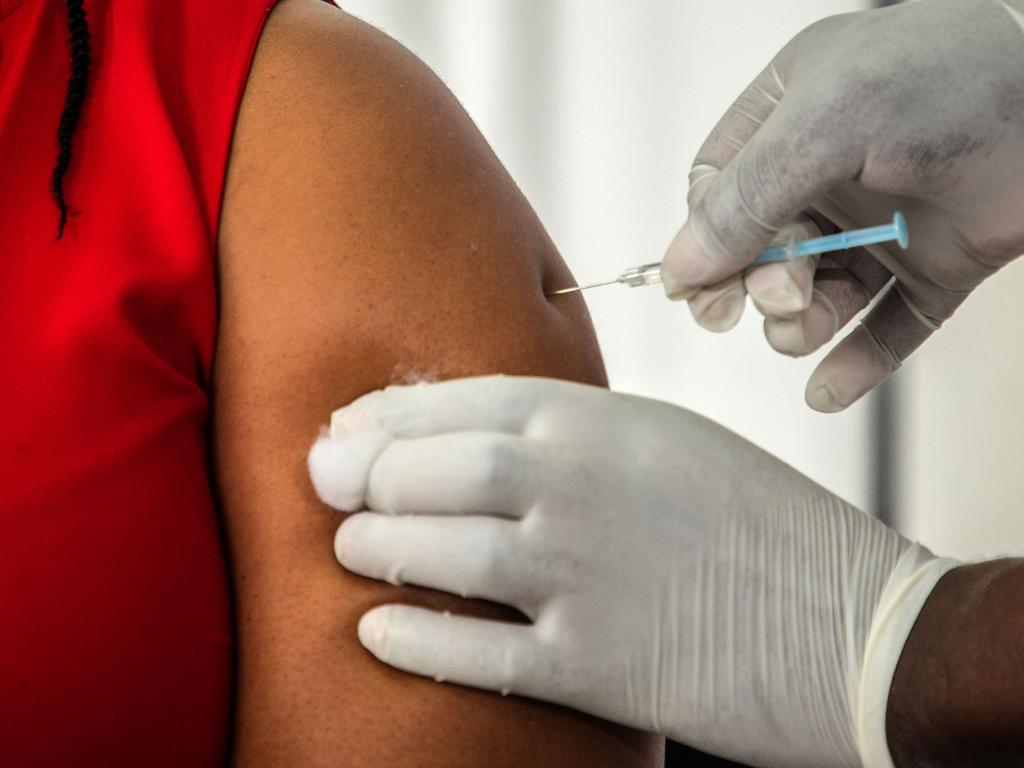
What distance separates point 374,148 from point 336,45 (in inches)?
4.8

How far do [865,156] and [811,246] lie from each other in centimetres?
10

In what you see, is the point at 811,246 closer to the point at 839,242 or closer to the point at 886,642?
the point at 839,242

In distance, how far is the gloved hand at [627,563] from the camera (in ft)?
2.61

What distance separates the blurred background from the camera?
2184mm

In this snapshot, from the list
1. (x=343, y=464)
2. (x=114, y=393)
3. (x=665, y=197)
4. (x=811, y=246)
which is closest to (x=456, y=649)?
(x=343, y=464)

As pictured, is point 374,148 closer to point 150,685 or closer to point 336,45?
point 336,45

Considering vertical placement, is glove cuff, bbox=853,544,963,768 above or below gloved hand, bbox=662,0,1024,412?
below

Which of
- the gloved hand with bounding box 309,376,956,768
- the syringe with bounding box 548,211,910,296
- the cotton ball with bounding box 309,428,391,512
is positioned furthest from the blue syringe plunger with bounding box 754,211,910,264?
the cotton ball with bounding box 309,428,391,512

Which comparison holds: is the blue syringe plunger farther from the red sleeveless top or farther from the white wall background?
the white wall background

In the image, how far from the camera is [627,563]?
0.86 m

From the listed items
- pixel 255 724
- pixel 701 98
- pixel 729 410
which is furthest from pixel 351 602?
pixel 701 98

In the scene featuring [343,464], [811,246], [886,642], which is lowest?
[886,642]

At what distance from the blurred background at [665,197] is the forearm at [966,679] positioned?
1428mm

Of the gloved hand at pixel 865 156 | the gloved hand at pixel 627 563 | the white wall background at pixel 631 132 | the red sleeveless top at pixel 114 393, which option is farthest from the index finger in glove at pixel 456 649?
the white wall background at pixel 631 132
